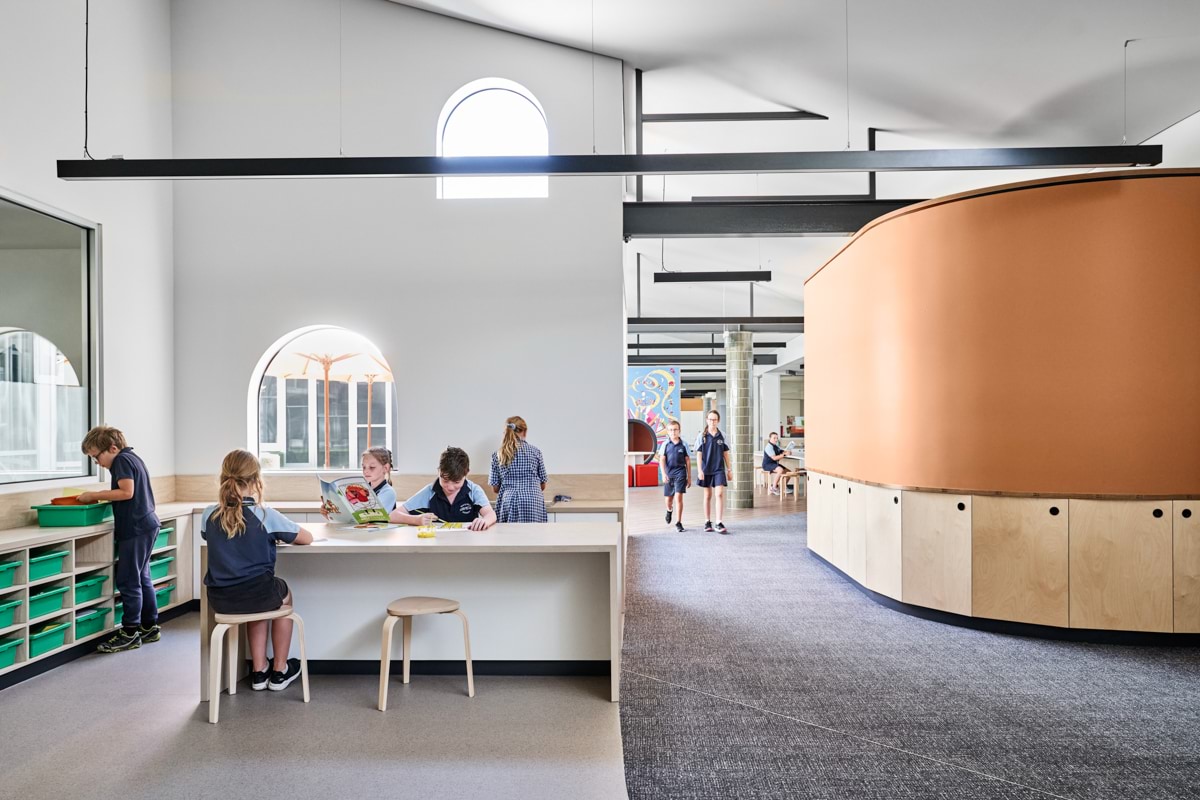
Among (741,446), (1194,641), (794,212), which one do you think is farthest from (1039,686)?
(741,446)

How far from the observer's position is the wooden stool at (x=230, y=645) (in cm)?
397

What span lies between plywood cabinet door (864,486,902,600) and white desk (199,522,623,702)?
2640mm

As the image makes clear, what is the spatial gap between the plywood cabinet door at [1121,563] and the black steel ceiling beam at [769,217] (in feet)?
11.8

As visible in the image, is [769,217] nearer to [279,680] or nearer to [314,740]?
[279,680]

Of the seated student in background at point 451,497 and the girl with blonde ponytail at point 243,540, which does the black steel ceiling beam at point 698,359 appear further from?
the girl with blonde ponytail at point 243,540

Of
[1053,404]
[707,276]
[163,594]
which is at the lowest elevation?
[163,594]

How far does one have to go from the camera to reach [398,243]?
23.6ft

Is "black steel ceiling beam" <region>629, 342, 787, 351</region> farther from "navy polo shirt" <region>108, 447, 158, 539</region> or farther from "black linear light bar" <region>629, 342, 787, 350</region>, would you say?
"navy polo shirt" <region>108, 447, 158, 539</region>

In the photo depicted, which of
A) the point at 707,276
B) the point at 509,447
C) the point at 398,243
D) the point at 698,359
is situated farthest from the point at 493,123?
the point at 698,359

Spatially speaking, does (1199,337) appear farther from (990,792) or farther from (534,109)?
(534,109)

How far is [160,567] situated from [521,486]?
114 inches

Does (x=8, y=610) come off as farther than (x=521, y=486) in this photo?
No

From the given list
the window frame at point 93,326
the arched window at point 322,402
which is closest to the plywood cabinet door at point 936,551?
the arched window at point 322,402

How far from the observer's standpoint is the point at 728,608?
6422 mm
